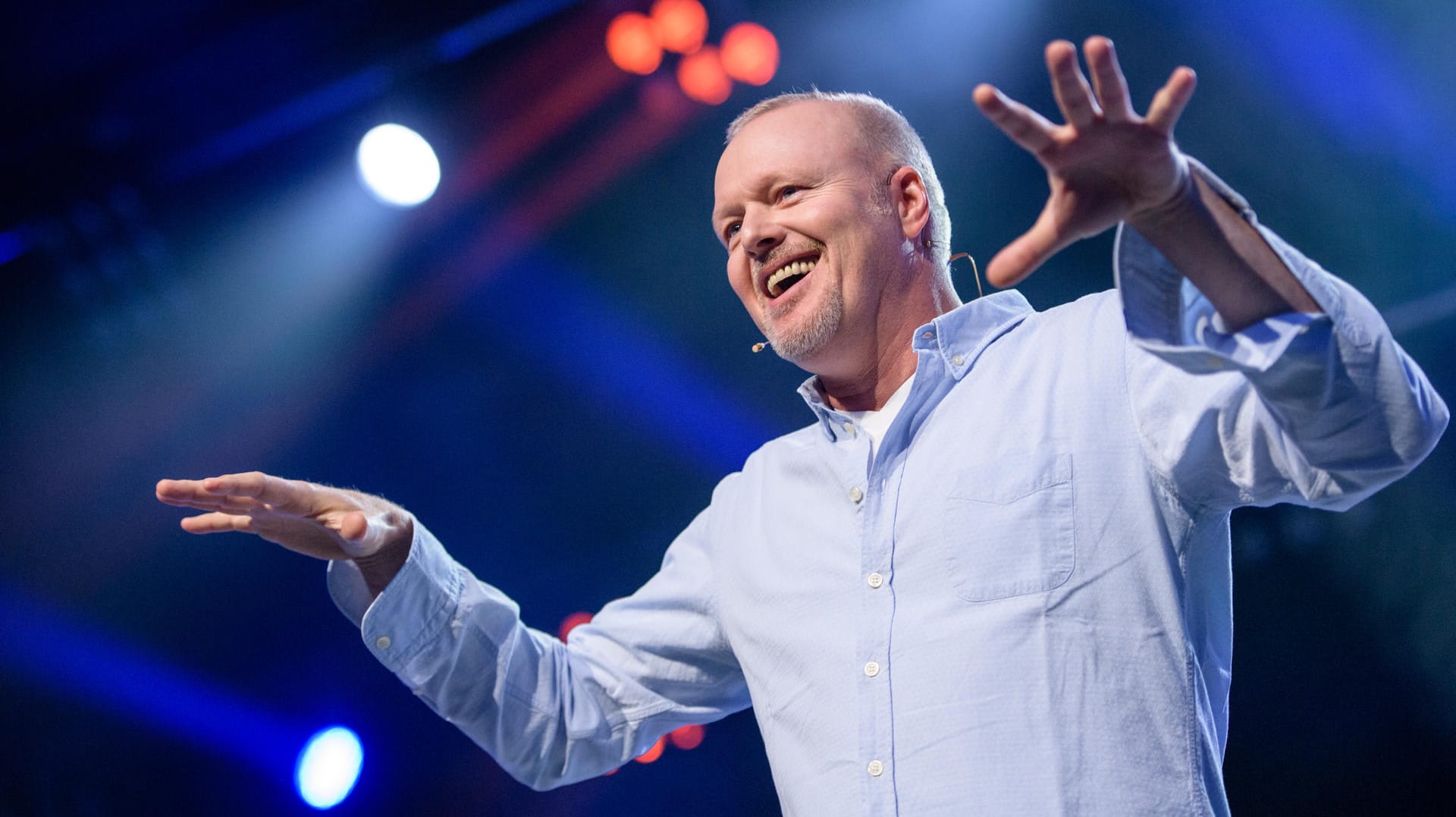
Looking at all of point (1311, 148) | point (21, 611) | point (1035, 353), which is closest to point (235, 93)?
point (21, 611)

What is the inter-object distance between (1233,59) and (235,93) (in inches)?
121

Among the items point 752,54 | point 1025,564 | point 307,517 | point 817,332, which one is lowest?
point 1025,564

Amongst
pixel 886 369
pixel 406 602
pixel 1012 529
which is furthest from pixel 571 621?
pixel 1012 529

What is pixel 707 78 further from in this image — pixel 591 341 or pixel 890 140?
pixel 890 140

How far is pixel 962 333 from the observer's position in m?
1.68

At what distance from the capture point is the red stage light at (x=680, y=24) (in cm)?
323

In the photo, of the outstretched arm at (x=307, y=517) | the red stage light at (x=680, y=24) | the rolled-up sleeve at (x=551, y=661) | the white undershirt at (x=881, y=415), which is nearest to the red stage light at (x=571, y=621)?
the rolled-up sleeve at (x=551, y=661)

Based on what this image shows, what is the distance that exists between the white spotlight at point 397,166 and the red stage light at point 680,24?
2.92 feet

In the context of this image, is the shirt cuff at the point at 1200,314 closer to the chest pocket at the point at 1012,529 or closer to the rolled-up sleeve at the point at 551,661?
the chest pocket at the point at 1012,529

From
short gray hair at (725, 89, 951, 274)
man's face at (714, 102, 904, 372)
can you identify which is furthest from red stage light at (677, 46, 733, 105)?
man's face at (714, 102, 904, 372)

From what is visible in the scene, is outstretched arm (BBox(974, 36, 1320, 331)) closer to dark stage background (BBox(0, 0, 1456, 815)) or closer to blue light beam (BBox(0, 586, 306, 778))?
dark stage background (BBox(0, 0, 1456, 815))

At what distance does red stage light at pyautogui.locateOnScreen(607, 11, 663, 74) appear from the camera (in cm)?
323

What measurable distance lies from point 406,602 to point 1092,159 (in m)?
1.34

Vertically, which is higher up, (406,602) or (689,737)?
(406,602)
